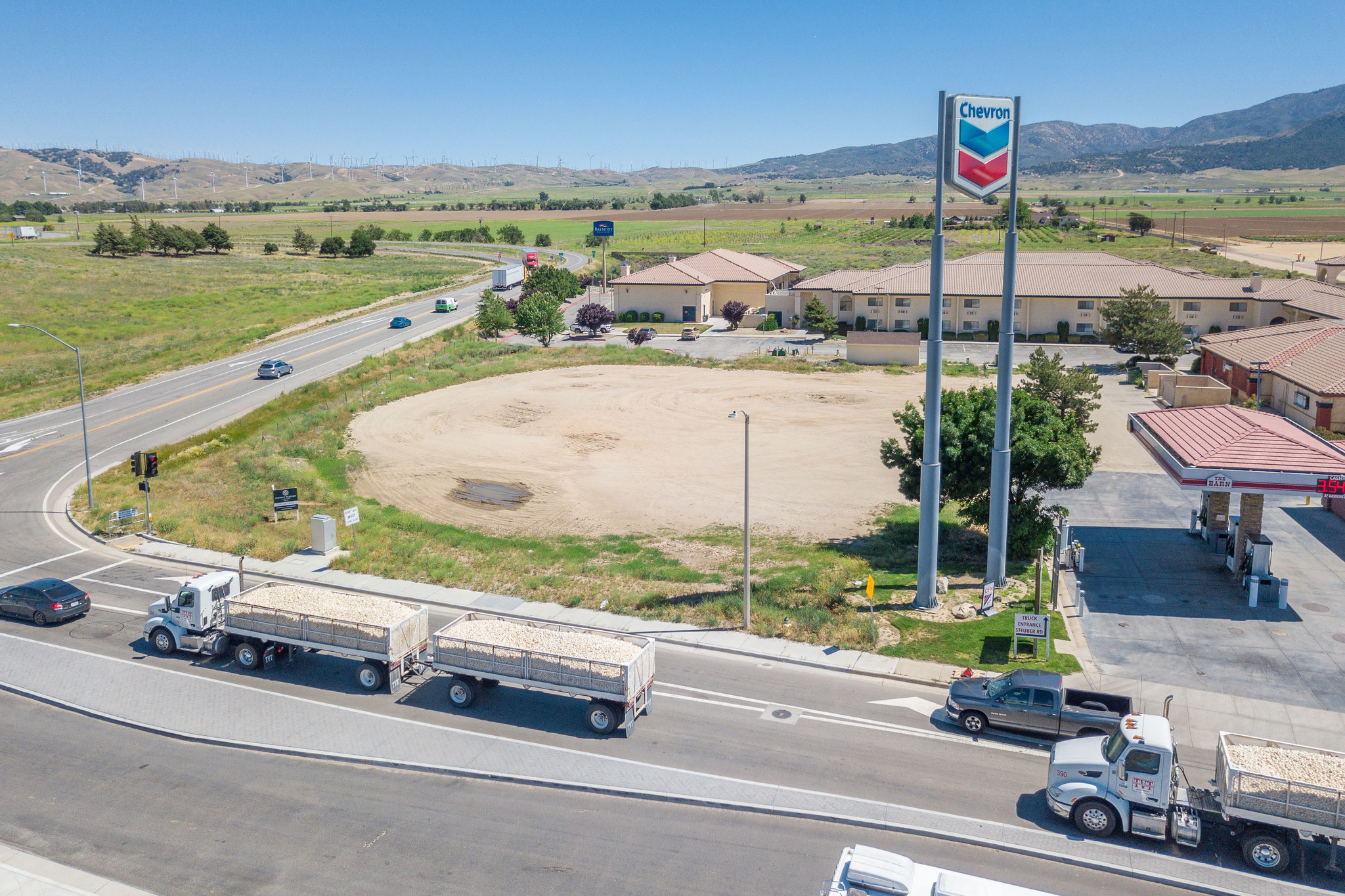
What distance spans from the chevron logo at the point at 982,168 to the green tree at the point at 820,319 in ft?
194

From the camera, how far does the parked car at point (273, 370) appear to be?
71.9 metres

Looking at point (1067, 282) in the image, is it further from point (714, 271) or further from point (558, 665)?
point (558, 665)

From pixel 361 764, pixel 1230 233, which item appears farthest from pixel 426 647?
pixel 1230 233

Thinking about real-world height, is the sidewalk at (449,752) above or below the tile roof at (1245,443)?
below

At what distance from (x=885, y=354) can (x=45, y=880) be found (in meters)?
68.0

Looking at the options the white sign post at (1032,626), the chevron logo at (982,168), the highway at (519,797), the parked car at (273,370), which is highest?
the chevron logo at (982,168)

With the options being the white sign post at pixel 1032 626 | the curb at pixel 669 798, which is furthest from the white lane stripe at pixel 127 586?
the white sign post at pixel 1032 626

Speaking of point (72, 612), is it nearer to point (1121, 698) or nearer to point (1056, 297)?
point (1121, 698)

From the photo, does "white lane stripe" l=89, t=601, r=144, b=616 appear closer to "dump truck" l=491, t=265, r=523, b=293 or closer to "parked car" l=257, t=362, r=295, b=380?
"parked car" l=257, t=362, r=295, b=380

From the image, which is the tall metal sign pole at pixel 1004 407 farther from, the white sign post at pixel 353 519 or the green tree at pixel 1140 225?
the green tree at pixel 1140 225

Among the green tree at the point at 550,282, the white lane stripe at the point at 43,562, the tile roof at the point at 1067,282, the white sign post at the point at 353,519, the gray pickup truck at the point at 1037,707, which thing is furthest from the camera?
the green tree at the point at 550,282

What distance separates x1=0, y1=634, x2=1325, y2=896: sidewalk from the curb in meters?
0.02

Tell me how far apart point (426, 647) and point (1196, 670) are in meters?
21.8

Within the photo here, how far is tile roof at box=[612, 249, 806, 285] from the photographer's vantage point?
327 ft
